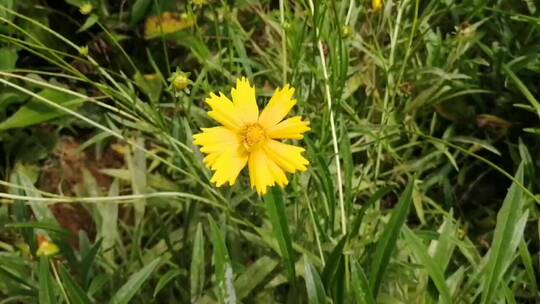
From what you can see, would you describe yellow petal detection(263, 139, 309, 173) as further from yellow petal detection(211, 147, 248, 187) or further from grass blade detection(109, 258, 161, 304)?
grass blade detection(109, 258, 161, 304)

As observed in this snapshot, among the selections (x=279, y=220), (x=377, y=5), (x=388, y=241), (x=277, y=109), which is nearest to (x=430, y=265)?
(x=388, y=241)

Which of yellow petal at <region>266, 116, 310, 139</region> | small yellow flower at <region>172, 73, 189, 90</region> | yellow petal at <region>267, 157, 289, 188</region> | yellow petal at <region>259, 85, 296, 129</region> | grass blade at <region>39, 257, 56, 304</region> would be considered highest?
small yellow flower at <region>172, 73, 189, 90</region>

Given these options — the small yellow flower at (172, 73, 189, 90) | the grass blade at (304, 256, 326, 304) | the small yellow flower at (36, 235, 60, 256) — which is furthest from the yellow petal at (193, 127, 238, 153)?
the small yellow flower at (36, 235, 60, 256)

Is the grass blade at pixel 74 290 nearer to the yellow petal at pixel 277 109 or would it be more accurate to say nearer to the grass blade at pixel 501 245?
the yellow petal at pixel 277 109

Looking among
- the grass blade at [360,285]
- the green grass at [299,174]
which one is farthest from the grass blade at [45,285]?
the grass blade at [360,285]

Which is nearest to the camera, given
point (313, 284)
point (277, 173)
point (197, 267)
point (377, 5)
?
point (277, 173)

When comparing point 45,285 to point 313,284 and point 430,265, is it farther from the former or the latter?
point 430,265

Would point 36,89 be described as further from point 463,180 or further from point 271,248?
point 463,180
